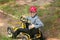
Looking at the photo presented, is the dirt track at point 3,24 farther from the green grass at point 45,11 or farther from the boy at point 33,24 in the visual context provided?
the boy at point 33,24

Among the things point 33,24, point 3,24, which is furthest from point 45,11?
point 33,24

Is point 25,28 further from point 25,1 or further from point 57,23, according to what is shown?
point 25,1

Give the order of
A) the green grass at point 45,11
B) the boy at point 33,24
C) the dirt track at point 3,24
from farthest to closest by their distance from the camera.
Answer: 1. the green grass at point 45,11
2. the dirt track at point 3,24
3. the boy at point 33,24

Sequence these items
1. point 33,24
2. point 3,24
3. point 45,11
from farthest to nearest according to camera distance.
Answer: point 45,11, point 3,24, point 33,24

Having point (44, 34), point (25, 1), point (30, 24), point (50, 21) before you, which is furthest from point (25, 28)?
point (25, 1)

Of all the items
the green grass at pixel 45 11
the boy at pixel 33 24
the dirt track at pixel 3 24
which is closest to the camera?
the boy at pixel 33 24

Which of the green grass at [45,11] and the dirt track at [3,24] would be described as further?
the green grass at [45,11]

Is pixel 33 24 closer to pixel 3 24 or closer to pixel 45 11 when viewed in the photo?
pixel 3 24

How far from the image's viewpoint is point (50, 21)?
724 centimetres

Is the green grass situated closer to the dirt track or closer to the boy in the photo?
the dirt track

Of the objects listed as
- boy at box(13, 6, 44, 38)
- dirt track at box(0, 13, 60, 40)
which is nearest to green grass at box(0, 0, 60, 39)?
dirt track at box(0, 13, 60, 40)

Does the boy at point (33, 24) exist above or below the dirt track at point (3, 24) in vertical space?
above

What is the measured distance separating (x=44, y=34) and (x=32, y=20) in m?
0.76

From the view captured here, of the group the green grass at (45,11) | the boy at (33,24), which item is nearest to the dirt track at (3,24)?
the green grass at (45,11)
